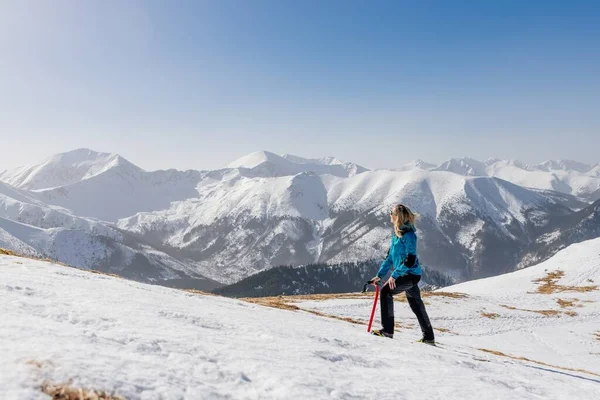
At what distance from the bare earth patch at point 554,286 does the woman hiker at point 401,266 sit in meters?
56.6

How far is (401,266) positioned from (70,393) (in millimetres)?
9077

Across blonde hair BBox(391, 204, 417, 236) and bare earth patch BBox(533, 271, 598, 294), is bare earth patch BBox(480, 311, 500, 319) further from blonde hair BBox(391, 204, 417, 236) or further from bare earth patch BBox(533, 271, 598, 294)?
bare earth patch BBox(533, 271, 598, 294)

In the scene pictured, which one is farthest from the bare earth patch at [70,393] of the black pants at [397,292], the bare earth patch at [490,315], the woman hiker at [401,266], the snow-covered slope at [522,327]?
the bare earth patch at [490,315]

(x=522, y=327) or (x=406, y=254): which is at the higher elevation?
(x=406, y=254)

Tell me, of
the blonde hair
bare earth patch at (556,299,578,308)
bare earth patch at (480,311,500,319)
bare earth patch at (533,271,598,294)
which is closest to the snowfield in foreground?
the blonde hair

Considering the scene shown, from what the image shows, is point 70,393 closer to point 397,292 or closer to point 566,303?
point 397,292

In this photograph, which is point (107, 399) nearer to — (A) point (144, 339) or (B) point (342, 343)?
(A) point (144, 339)

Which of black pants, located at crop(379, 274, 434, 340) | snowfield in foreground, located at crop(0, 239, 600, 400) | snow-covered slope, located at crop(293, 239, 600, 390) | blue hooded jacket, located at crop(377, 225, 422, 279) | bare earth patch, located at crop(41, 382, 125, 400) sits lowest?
snow-covered slope, located at crop(293, 239, 600, 390)

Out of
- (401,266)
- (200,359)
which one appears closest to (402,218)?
(401,266)

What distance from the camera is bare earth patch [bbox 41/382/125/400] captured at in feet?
12.2

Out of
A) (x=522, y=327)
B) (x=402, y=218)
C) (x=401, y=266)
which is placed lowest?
(x=522, y=327)

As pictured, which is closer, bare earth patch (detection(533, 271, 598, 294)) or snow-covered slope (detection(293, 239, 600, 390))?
snow-covered slope (detection(293, 239, 600, 390))

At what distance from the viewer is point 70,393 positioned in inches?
150

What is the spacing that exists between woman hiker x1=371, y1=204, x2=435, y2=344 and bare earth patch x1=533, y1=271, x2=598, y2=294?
186 feet
